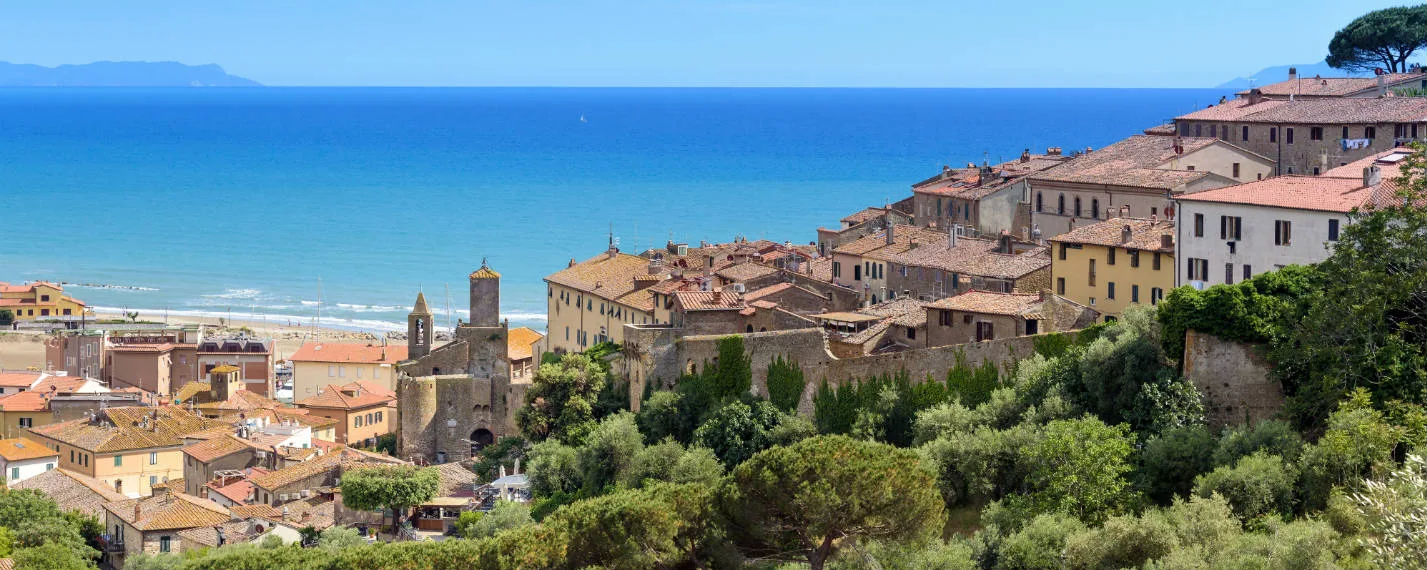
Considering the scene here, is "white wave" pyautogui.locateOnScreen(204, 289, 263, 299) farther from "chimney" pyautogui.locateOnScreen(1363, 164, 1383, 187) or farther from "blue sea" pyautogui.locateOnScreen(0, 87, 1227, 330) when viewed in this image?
"chimney" pyautogui.locateOnScreen(1363, 164, 1383, 187)

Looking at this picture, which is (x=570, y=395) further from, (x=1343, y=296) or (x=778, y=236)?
(x=778, y=236)

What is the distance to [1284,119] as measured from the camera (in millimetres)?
54281

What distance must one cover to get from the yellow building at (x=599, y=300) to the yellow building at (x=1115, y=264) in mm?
11338

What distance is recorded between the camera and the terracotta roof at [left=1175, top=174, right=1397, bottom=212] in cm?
3684

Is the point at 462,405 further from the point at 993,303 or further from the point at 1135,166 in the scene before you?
the point at 1135,166

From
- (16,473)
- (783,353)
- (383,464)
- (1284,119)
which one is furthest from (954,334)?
(16,473)

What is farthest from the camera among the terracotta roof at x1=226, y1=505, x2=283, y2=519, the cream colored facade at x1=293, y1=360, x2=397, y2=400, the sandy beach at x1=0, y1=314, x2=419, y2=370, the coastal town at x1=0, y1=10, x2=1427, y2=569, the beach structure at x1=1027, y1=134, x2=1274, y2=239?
the sandy beach at x1=0, y1=314, x2=419, y2=370

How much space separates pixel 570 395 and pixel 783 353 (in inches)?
259

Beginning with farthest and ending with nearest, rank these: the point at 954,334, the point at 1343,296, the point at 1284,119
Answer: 1. the point at 1284,119
2. the point at 954,334
3. the point at 1343,296

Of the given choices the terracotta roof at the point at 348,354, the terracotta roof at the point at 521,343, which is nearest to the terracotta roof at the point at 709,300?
the terracotta roof at the point at 521,343

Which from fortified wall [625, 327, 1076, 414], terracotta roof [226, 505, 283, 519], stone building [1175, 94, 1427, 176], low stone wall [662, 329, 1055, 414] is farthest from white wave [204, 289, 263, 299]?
low stone wall [662, 329, 1055, 414]

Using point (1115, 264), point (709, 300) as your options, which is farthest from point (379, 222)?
point (1115, 264)

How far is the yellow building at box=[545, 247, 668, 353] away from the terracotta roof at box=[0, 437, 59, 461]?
1526 cm

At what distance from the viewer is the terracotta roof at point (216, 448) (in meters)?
54.1
